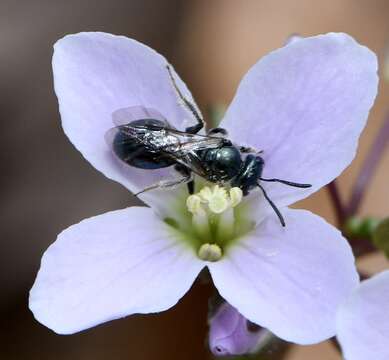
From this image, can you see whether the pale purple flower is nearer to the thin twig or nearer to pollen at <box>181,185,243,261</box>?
pollen at <box>181,185,243,261</box>

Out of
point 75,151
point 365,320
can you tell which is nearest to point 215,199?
point 365,320

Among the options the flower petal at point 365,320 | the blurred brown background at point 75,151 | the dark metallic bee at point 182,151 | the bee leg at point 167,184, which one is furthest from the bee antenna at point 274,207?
the blurred brown background at point 75,151

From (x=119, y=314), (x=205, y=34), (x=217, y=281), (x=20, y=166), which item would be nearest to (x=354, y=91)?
(x=217, y=281)

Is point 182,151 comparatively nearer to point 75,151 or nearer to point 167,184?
point 167,184

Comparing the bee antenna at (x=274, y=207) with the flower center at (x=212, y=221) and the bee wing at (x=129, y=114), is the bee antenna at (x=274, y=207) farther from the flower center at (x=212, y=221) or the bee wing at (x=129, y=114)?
the bee wing at (x=129, y=114)

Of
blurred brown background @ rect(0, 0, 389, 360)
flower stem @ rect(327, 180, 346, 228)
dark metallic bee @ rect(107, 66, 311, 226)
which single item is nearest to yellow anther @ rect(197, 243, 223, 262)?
dark metallic bee @ rect(107, 66, 311, 226)

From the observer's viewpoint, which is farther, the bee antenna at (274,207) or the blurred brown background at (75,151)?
the blurred brown background at (75,151)

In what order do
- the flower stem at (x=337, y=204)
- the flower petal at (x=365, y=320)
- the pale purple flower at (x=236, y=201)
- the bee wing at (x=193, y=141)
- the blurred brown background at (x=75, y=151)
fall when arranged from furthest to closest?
the blurred brown background at (x=75, y=151) → the flower stem at (x=337, y=204) → the bee wing at (x=193, y=141) → the pale purple flower at (x=236, y=201) → the flower petal at (x=365, y=320)
